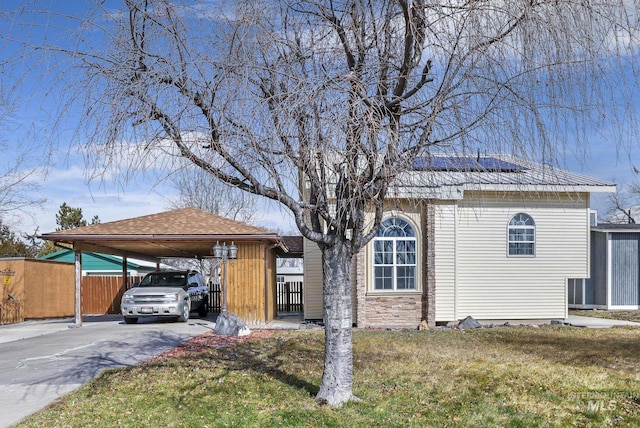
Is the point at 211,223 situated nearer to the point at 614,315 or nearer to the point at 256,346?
the point at 256,346

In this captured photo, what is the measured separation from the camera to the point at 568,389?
7.94 metres

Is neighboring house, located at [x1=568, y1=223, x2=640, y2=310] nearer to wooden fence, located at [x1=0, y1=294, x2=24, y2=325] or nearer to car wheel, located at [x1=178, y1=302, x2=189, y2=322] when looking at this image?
car wheel, located at [x1=178, y1=302, x2=189, y2=322]

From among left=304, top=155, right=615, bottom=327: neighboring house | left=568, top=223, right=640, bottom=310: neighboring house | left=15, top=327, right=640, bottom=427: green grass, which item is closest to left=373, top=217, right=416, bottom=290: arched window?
left=304, top=155, right=615, bottom=327: neighboring house

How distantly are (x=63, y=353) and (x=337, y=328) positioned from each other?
7430 mm

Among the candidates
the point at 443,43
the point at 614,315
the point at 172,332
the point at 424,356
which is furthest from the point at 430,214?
the point at 443,43

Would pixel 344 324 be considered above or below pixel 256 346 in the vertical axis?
above

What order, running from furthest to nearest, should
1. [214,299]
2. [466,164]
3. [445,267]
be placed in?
[214,299], [445,267], [466,164]

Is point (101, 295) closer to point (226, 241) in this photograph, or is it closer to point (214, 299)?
point (214, 299)

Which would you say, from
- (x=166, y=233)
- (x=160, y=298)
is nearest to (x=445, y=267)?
(x=166, y=233)

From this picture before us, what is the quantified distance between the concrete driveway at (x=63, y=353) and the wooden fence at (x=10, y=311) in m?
1.36

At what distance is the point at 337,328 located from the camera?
705cm

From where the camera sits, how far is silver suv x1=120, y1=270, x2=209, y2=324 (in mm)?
17656

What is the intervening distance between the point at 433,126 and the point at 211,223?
12.8 metres

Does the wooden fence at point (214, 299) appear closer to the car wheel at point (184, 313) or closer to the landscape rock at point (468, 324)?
the car wheel at point (184, 313)
